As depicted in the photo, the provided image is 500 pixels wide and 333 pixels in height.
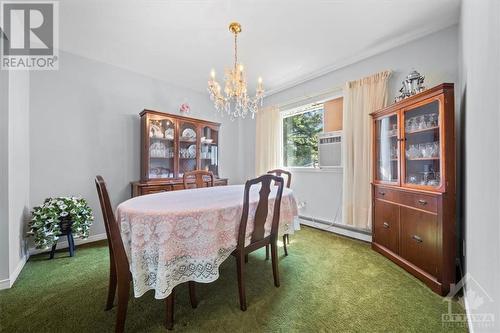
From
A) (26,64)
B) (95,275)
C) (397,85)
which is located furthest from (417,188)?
(26,64)

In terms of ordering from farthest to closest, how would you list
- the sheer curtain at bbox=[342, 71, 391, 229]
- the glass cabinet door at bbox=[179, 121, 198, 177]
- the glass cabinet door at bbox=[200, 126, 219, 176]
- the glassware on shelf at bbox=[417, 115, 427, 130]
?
the glass cabinet door at bbox=[200, 126, 219, 176] → the glass cabinet door at bbox=[179, 121, 198, 177] → the sheer curtain at bbox=[342, 71, 391, 229] → the glassware on shelf at bbox=[417, 115, 427, 130]

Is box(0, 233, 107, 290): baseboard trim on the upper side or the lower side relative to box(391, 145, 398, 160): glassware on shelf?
lower

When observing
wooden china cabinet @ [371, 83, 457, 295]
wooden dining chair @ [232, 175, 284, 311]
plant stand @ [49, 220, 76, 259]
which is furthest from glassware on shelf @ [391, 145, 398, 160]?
plant stand @ [49, 220, 76, 259]

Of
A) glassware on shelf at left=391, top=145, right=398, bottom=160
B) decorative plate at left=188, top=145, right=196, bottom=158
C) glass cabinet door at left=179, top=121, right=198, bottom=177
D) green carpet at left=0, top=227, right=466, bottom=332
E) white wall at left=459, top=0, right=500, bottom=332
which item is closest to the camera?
white wall at left=459, top=0, right=500, bottom=332

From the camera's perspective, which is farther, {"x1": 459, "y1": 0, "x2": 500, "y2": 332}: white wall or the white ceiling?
the white ceiling

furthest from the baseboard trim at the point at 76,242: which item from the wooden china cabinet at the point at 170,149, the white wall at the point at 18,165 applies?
the wooden china cabinet at the point at 170,149

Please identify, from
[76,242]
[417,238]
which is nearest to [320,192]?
[417,238]

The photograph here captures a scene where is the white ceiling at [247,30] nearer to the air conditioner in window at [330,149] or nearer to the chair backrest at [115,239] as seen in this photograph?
the air conditioner in window at [330,149]

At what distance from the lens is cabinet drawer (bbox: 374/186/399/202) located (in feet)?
6.93

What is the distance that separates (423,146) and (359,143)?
2.54 feet

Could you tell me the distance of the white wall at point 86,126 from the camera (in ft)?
8.01

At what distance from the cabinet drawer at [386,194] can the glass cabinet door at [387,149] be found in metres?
0.10

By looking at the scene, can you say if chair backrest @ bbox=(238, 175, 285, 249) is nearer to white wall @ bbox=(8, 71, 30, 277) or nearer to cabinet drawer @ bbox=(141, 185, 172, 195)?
cabinet drawer @ bbox=(141, 185, 172, 195)

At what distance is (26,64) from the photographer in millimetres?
2240
